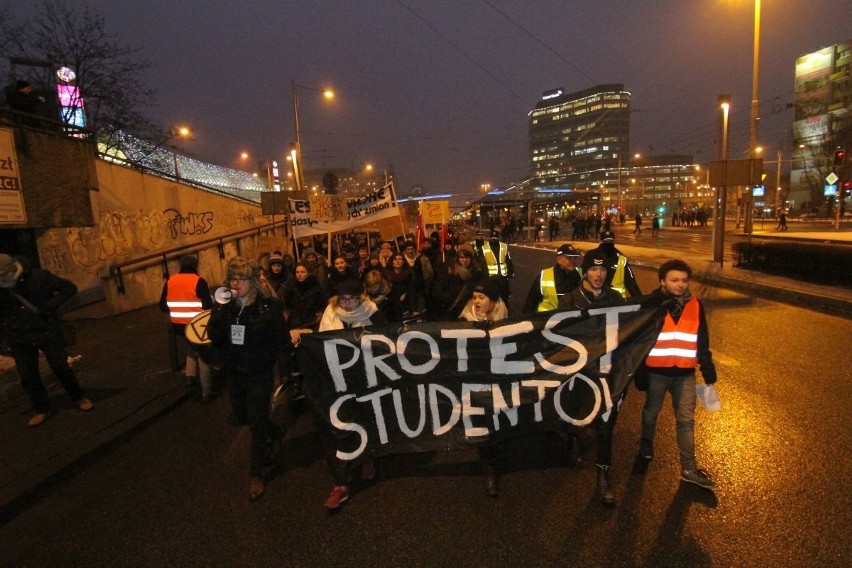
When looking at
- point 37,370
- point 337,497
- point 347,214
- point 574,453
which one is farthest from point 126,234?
point 574,453

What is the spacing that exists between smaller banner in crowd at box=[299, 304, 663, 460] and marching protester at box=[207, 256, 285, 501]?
0.32 meters

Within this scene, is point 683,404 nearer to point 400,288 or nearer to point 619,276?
point 619,276

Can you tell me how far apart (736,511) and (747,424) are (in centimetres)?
156

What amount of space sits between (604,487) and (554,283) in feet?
6.55

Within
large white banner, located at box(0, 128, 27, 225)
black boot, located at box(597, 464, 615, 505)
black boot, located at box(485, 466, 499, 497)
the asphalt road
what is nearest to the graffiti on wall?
large white banner, located at box(0, 128, 27, 225)

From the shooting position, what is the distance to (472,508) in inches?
133

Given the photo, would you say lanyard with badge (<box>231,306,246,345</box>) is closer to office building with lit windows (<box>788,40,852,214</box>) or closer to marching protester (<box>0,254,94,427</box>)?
marching protester (<box>0,254,94,427</box>)

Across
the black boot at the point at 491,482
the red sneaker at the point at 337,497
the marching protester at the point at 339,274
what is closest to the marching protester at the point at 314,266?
the marching protester at the point at 339,274

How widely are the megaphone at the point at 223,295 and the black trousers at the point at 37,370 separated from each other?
8.24 ft

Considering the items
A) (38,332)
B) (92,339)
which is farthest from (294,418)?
(92,339)

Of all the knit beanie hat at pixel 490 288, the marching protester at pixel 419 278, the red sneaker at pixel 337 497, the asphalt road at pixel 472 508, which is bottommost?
the asphalt road at pixel 472 508

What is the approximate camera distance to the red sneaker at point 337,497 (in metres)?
3.42

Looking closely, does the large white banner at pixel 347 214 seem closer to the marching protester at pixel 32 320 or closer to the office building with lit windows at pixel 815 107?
the marching protester at pixel 32 320

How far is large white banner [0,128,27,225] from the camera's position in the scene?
24.9ft
